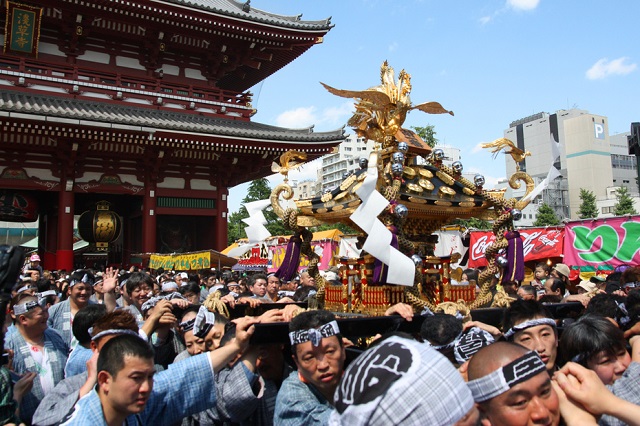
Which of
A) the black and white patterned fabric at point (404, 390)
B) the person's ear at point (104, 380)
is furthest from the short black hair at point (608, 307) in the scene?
the person's ear at point (104, 380)

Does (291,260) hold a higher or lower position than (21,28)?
lower

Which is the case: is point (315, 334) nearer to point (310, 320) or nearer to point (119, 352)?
point (310, 320)

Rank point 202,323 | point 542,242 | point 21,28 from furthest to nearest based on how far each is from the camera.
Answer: point 21,28 < point 542,242 < point 202,323

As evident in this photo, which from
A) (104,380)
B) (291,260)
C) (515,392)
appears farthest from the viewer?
(291,260)

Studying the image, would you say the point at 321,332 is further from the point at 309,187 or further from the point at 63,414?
the point at 309,187

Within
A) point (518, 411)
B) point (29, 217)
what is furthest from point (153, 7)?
point (518, 411)

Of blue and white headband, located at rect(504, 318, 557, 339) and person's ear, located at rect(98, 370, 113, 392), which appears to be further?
blue and white headband, located at rect(504, 318, 557, 339)

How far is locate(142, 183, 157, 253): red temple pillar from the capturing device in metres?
15.3

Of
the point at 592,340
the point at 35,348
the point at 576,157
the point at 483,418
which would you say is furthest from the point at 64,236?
the point at 576,157

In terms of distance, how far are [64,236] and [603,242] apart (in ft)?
44.6

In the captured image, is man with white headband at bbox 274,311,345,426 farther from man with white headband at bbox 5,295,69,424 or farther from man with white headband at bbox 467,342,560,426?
man with white headband at bbox 5,295,69,424

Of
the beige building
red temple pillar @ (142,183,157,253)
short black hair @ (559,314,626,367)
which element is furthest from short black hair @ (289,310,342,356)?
the beige building

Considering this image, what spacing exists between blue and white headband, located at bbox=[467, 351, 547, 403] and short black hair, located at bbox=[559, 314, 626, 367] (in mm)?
949

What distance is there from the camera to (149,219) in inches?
611
